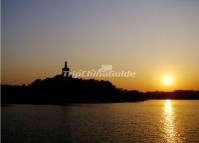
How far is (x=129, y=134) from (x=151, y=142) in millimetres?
4613

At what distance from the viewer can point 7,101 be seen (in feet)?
335

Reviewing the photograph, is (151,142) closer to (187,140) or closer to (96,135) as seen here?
(187,140)

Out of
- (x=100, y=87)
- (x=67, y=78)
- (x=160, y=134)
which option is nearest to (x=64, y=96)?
(x=67, y=78)

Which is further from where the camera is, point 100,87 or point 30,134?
point 100,87

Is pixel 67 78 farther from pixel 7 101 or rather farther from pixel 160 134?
pixel 160 134

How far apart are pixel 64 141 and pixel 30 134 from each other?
467cm

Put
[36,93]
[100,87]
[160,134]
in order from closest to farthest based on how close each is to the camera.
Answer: [160,134], [36,93], [100,87]

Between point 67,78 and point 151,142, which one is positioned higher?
point 67,78

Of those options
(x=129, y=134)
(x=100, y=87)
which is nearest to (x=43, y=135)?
(x=129, y=134)

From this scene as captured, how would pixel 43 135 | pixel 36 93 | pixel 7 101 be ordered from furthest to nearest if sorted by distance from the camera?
pixel 36 93 < pixel 7 101 < pixel 43 135

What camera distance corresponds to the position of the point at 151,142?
2977 centimetres

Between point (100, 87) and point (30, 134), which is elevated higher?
point (100, 87)

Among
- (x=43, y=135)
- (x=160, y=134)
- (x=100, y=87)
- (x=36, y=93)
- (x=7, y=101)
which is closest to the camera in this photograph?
(x=43, y=135)

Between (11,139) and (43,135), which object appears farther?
(43,135)
